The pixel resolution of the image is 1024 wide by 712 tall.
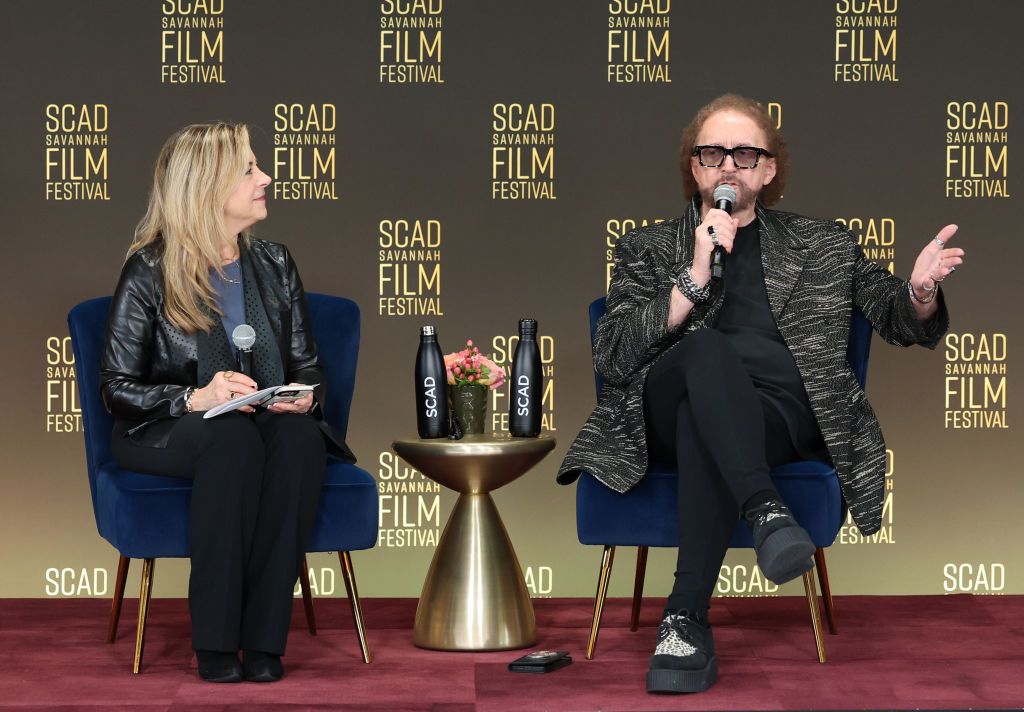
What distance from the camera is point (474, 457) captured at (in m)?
2.72

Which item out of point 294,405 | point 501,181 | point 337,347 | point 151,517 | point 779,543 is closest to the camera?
point 779,543

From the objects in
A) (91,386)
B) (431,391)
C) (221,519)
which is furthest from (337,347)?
(221,519)

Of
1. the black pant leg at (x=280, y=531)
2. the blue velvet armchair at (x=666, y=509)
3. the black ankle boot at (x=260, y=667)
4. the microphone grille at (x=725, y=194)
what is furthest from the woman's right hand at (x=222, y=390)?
the microphone grille at (x=725, y=194)

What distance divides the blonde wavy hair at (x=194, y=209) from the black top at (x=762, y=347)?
1.18 m

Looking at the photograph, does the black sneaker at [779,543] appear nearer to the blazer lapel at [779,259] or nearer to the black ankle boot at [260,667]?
the blazer lapel at [779,259]

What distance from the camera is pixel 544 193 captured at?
3.57 metres

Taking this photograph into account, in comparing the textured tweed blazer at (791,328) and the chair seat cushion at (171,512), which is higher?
the textured tweed blazer at (791,328)

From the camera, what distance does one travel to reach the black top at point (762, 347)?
2.66 meters

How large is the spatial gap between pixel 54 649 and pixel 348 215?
1474 millimetres

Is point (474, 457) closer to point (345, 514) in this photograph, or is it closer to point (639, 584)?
point (345, 514)

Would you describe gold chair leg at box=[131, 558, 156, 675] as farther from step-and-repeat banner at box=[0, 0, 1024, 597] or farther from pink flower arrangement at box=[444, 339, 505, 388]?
step-and-repeat banner at box=[0, 0, 1024, 597]

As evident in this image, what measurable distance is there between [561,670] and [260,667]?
0.63m

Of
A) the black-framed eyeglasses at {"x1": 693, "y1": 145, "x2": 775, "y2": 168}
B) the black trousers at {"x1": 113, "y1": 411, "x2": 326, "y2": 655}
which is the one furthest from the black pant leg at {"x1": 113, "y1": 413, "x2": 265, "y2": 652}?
the black-framed eyeglasses at {"x1": 693, "y1": 145, "x2": 775, "y2": 168}

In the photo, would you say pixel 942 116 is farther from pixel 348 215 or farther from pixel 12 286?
pixel 12 286
